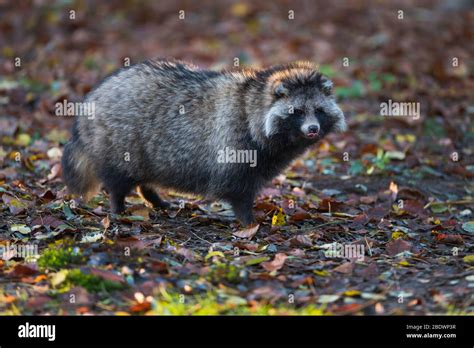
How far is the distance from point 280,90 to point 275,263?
6.08ft

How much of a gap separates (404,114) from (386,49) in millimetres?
3372

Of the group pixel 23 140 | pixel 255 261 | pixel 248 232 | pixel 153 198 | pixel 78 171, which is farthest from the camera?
pixel 23 140

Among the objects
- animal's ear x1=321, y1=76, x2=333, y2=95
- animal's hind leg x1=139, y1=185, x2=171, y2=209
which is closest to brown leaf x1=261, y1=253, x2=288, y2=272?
animal's ear x1=321, y1=76, x2=333, y2=95

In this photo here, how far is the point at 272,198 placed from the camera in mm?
8492

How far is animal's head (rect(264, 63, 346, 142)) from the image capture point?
736 cm

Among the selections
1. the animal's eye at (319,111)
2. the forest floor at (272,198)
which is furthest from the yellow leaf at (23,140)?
the animal's eye at (319,111)

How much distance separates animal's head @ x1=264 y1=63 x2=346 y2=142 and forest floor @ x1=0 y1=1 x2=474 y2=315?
89 centimetres

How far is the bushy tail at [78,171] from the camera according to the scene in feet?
26.3

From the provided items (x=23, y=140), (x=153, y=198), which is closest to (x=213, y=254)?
(x=153, y=198)

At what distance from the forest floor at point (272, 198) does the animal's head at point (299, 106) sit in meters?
0.89

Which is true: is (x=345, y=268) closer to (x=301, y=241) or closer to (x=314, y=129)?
(x=301, y=241)

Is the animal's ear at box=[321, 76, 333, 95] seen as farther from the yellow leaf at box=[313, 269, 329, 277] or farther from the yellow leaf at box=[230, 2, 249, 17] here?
the yellow leaf at box=[230, 2, 249, 17]

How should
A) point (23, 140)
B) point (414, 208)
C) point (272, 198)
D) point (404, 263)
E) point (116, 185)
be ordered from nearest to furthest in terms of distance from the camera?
point (404, 263), point (116, 185), point (414, 208), point (272, 198), point (23, 140)

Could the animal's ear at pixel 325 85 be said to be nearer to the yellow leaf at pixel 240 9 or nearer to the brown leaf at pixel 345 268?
the brown leaf at pixel 345 268
